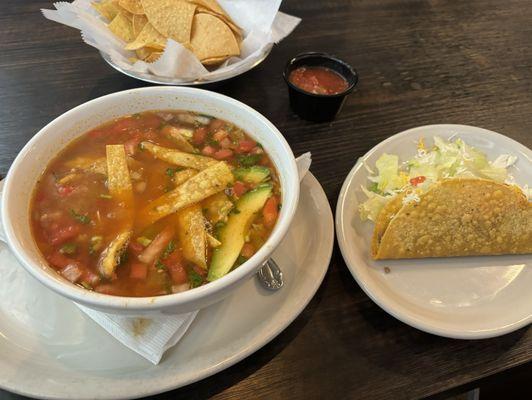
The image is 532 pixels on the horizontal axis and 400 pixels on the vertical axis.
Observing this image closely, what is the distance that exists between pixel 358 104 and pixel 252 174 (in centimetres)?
126

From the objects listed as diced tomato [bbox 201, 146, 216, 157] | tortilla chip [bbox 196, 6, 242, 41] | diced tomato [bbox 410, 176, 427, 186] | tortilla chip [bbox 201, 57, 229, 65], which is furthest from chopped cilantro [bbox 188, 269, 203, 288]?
tortilla chip [bbox 196, 6, 242, 41]

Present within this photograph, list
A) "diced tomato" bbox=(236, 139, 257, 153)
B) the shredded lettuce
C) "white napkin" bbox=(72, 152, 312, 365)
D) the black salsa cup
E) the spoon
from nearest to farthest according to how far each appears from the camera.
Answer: "white napkin" bbox=(72, 152, 312, 365) → the spoon → "diced tomato" bbox=(236, 139, 257, 153) → the shredded lettuce → the black salsa cup

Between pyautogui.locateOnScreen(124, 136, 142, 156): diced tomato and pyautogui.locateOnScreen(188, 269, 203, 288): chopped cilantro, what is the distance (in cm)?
62

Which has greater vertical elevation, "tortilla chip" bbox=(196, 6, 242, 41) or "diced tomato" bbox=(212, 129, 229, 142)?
"diced tomato" bbox=(212, 129, 229, 142)

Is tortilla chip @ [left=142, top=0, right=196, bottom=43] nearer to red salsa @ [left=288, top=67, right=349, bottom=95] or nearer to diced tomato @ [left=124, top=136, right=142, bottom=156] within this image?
red salsa @ [left=288, top=67, right=349, bottom=95]

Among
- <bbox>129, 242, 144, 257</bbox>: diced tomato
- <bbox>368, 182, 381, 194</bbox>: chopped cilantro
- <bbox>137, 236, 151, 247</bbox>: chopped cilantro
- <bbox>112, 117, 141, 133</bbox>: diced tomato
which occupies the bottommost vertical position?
<bbox>368, 182, 381, 194</bbox>: chopped cilantro

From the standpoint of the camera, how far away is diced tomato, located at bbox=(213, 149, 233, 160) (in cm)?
170

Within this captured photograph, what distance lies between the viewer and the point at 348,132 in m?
2.42

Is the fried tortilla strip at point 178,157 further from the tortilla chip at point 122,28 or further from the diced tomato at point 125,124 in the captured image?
the tortilla chip at point 122,28

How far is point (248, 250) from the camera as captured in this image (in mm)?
1411

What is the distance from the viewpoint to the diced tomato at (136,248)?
141cm

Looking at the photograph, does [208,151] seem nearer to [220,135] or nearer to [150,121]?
[220,135]


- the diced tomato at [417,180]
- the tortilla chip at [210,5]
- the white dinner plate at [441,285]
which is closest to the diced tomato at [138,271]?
the white dinner plate at [441,285]

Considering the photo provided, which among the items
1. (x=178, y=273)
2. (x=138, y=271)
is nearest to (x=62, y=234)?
(x=138, y=271)
